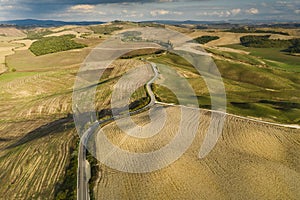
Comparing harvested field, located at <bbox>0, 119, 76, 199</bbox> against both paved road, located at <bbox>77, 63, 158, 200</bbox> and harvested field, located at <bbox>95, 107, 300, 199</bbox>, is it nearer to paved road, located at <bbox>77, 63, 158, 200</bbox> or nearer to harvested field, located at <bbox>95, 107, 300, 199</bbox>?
paved road, located at <bbox>77, 63, 158, 200</bbox>

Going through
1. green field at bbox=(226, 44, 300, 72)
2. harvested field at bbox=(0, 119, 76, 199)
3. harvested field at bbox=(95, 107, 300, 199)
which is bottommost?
green field at bbox=(226, 44, 300, 72)

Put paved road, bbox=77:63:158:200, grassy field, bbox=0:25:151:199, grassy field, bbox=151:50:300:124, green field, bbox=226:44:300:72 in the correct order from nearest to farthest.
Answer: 1. paved road, bbox=77:63:158:200
2. grassy field, bbox=0:25:151:199
3. grassy field, bbox=151:50:300:124
4. green field, bbox=226:44:300:72

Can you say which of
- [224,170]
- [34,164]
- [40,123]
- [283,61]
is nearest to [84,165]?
[34,164]

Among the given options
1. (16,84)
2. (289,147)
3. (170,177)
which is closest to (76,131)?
(170,177)

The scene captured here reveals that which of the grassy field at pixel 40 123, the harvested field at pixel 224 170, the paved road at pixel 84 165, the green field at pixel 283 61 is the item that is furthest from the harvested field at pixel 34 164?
the green field at pixel 283 61

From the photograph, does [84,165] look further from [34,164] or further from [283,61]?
[283,61]

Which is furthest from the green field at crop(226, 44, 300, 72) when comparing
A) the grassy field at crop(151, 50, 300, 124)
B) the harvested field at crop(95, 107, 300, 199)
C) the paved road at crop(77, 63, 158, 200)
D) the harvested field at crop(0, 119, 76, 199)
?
the harvested field at crop(0, 119, 76, 199)

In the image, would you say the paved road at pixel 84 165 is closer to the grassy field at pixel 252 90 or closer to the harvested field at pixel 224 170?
the harvested field at pixel 224 170

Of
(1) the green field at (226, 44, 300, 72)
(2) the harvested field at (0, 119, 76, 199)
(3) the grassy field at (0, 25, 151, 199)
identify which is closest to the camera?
(2) the harvested field at (0, 119, 76, 199)
